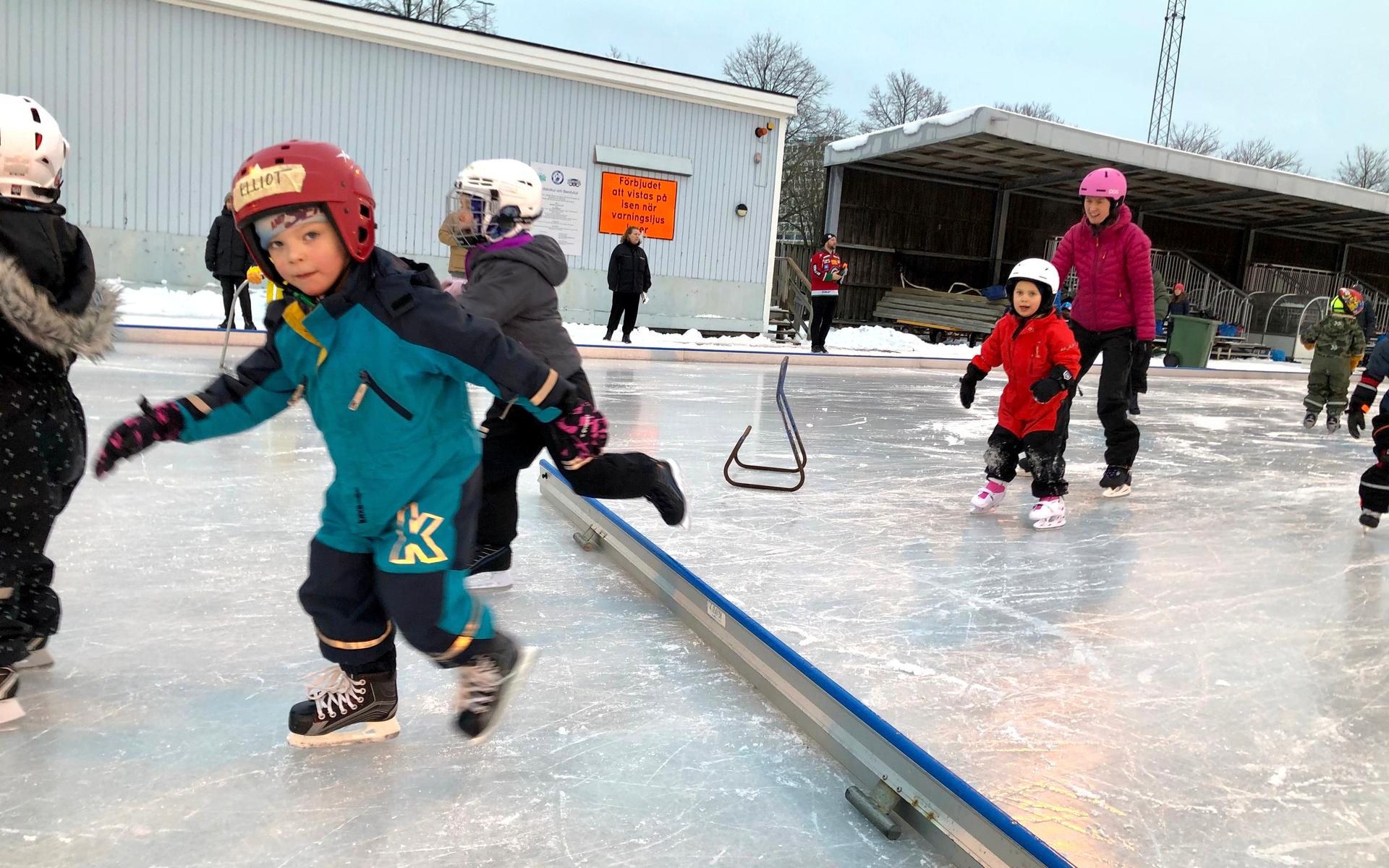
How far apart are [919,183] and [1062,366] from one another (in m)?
17.2

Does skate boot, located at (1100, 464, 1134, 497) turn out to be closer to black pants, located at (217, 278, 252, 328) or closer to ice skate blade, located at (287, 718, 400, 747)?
ice skate blade, located at (287, 718, 400, 747)

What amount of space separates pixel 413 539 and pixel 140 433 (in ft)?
1.80

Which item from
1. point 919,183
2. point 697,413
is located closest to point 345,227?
point 697,413

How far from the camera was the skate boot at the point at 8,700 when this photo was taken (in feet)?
6.66

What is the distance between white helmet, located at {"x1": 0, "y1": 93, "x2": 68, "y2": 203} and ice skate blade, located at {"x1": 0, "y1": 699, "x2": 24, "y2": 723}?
1.04 meters

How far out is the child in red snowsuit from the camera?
13.7ft

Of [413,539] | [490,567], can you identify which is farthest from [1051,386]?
[413,539]

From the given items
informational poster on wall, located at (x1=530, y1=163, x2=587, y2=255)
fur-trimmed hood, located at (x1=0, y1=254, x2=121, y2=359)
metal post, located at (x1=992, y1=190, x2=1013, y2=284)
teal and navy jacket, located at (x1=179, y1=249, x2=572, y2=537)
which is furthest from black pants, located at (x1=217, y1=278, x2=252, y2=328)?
metal post, located at (x1=992, y1=190, x2=1013, y2=284)

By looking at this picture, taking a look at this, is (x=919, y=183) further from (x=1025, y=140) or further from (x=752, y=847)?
(x=752, y=847)

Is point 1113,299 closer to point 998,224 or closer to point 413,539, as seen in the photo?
point 413,539

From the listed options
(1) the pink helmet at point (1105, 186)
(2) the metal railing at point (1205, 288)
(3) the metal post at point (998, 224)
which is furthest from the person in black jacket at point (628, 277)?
(2) the metal railing at point (1205, 288)

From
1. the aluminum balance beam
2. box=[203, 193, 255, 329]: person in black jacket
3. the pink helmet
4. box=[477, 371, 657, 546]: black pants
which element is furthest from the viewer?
box=[203, 193, 255, 329]: person in black jacket

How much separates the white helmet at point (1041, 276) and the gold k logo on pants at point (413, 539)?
3050 mm

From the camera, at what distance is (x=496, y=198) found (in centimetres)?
272
